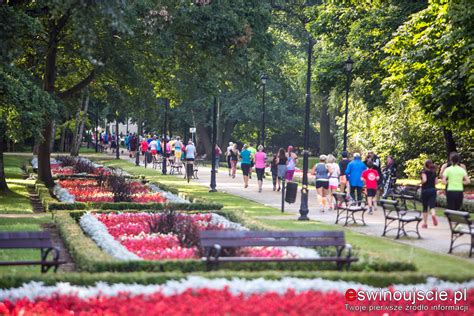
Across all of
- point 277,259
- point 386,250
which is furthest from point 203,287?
point 386,250

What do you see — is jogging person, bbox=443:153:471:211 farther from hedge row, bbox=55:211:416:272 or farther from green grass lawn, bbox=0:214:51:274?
green grass lawn, bbox=0:214:51:274

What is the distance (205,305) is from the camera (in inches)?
413

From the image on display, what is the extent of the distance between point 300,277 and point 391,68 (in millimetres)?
Result: 20568

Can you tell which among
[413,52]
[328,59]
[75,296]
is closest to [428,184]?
[413,52]

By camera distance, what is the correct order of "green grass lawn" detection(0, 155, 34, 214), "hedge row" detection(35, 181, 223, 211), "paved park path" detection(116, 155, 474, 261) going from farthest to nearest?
"green grass lawn" detection(0, 155, 34, 214), "hedge row" detection(35, 181, 223, 211), "paved park path" detection(116, 155, 474, 261)

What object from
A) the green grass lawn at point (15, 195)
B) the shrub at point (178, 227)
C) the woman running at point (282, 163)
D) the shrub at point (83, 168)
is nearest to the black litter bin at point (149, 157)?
the green grass lawn at point (15, 195)

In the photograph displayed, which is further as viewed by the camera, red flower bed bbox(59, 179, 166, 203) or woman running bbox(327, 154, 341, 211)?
woman running bbox(327, 154, 341, 211)

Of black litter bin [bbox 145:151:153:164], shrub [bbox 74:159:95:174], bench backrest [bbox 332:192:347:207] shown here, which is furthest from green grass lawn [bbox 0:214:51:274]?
black litter bin [bbox 145:151:153:164]

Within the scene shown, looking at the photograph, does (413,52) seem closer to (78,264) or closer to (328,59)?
(328,59)

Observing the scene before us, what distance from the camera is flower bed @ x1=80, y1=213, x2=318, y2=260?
50.7 ft

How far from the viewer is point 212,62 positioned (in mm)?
32938

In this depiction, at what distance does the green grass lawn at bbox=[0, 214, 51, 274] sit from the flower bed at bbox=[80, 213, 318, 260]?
1196 millimetres

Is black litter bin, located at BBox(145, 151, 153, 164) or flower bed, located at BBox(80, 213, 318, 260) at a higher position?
black litter bin, located at BBox(145, 151, 153, 164)

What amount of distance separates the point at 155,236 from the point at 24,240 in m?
5.27
